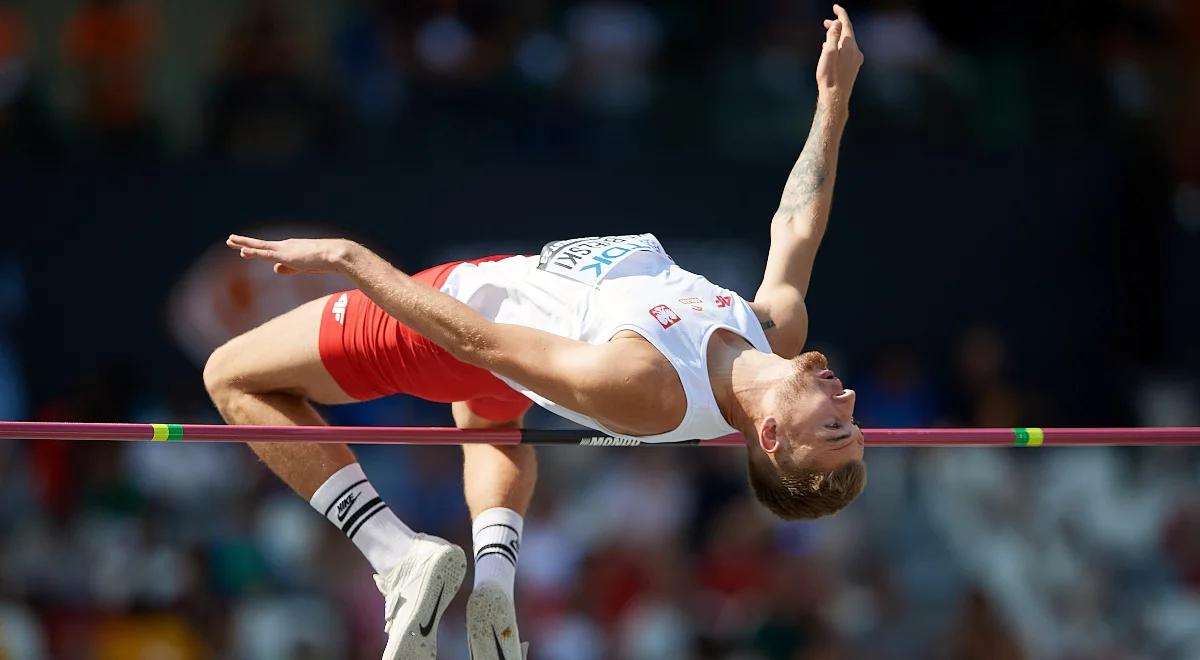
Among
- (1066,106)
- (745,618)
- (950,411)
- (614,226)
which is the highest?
(1066,106)

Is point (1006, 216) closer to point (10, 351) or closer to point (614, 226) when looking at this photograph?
point (614, 226)

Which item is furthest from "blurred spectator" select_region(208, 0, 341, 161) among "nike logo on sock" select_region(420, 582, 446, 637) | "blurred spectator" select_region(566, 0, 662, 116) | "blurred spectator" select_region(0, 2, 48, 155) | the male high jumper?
"nike logo on sock" select_region(420, 582, 446, 637)

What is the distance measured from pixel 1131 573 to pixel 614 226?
3462 millimetres

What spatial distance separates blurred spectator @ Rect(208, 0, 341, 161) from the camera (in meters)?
10.2

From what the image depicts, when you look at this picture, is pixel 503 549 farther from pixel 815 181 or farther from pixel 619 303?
pixel 815 181

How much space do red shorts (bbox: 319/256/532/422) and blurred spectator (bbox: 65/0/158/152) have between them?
4.97 metres

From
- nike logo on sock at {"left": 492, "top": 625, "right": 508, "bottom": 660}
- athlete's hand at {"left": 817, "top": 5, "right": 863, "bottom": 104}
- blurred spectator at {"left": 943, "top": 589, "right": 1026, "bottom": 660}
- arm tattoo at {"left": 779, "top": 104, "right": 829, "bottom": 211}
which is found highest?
athlete's hand at {"left": 817, "top": 5, "right": 863, "bottom": 104}

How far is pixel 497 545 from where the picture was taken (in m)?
5.90

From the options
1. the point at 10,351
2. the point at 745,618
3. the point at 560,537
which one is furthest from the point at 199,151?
the point at 745,618

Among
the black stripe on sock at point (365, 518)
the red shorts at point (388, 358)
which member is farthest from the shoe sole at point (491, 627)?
the red shorts at point (388, 358)

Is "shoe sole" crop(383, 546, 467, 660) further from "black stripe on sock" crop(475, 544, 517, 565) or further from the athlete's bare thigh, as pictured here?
the athlete's bare thigh

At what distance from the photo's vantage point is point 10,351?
394 inches

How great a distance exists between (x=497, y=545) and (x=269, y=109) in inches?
197

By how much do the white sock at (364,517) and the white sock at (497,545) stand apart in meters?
0.29
